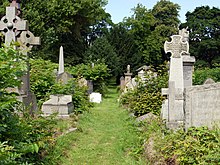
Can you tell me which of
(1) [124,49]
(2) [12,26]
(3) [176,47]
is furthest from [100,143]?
(1) [124,49]

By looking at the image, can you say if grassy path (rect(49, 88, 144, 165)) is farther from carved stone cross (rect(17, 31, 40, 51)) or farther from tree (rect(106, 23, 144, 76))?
tree (rect(106, 23, 144, 76))

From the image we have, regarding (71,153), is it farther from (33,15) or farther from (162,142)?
(33,15)

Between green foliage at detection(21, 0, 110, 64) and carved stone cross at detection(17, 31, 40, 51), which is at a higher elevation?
green foliage at detection(21, 0, 110, 64)

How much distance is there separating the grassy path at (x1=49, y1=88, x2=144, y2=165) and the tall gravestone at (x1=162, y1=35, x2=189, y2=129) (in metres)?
1.01

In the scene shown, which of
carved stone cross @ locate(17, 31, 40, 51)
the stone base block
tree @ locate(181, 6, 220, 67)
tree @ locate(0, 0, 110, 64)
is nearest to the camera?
the stone base block

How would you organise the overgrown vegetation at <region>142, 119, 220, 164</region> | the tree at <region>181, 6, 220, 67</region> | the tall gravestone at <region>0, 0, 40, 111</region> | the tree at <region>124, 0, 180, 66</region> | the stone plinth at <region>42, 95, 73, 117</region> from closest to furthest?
the overgrown vegetation at <region>142, 119, 220, 164</region>, the tall gravestone at <region>0, 0, 40, 111</region>, the stone plinth at <region>42, 95, 73, 117</region>, the tree at <region>124, 0, 180, 66</region>, the tree at <region>181, 6, 220, 67</region>

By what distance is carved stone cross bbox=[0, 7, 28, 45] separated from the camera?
926cm

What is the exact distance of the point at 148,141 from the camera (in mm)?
7203

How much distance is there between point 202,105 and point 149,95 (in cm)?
491

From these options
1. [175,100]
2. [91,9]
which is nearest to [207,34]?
[91,9]

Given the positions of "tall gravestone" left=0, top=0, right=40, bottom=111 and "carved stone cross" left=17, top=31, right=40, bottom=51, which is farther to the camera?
"carved stone cross" left=17, top=31, right=40, bottom=51

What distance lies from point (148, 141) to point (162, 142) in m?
0.67

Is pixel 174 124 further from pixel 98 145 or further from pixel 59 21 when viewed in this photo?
pixel 59 21

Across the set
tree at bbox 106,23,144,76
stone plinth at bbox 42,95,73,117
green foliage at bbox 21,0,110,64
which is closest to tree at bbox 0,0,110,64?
green foliage at bbox 21,0,110,64
